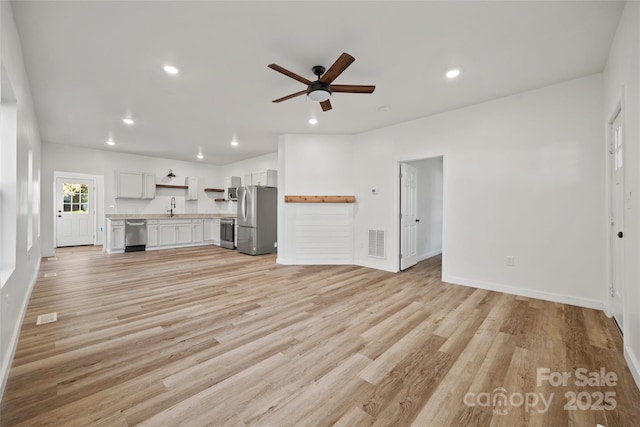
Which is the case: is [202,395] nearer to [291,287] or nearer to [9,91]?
[291,287]

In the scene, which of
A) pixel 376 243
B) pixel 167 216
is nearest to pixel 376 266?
pixel 376 243

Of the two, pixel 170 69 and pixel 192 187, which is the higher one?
pixel 170 69

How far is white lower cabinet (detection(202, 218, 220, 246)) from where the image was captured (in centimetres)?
823

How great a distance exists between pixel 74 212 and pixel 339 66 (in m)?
8.98

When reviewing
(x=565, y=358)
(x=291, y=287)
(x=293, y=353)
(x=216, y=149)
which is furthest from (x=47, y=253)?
(x=565, y=358)

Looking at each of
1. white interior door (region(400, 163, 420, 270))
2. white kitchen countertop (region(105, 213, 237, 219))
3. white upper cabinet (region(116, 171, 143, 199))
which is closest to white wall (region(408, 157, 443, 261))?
white interior door (region(400, 163, 420, 270))

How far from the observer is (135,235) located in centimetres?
682

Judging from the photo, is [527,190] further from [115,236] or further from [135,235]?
[115,236]

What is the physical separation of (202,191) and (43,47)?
6.29m

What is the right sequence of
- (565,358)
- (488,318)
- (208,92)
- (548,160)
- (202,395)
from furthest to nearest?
1. (208,92)
2. (548,160)
3. (488,318)
4. (565,358)
5. (202,395)

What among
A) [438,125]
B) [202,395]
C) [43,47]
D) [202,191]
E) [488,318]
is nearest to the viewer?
[202,395]

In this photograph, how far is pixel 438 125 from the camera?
4.13 meters

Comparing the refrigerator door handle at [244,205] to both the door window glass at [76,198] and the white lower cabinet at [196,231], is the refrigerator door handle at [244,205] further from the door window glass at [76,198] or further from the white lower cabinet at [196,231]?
the door window glass at [76,198]

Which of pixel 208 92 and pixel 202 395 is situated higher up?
pixel 208 92
